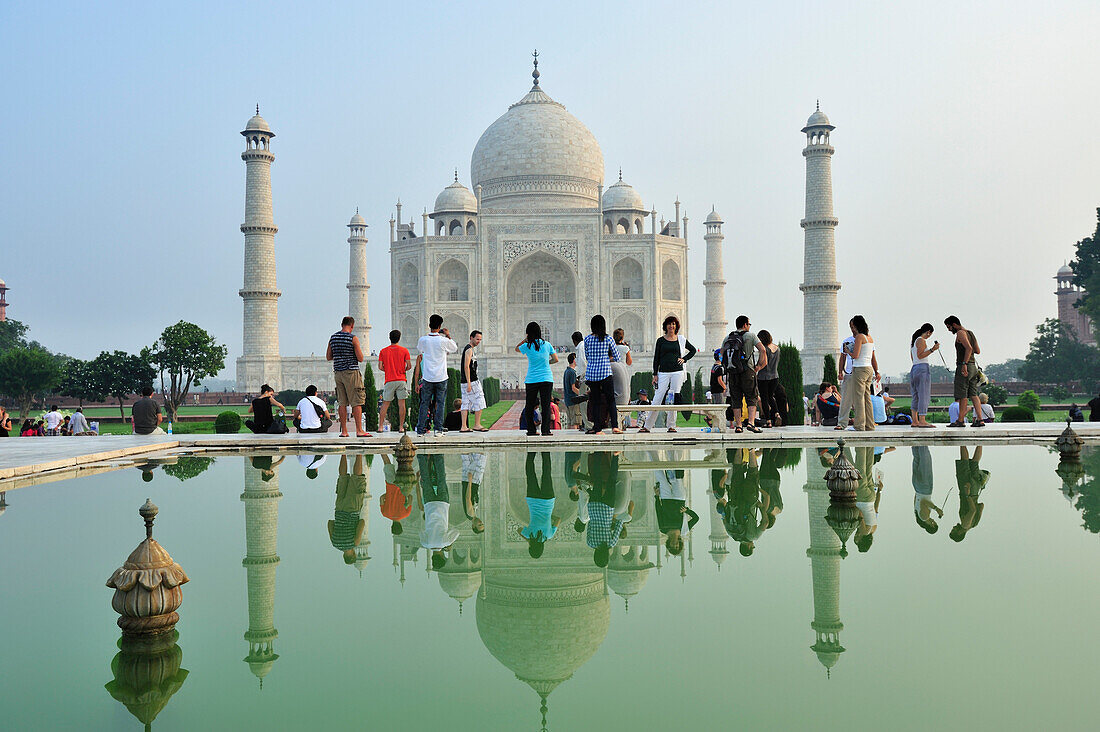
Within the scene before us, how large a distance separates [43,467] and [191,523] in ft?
10.0

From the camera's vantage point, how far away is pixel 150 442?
366 inches

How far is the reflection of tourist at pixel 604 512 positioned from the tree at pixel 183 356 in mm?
21780

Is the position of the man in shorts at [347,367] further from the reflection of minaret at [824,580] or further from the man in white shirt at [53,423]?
the man in white shirt at [53,423]

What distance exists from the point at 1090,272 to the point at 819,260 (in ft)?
28.6

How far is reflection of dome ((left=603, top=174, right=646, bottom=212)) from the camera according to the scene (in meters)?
38.4

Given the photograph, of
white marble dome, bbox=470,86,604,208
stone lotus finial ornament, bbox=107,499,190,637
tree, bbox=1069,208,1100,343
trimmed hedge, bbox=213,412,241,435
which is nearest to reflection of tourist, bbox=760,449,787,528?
stone lotus finial ornament, bbox=107,499,190,637

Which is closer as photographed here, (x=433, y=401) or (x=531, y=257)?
Result: (x=433, y=401)

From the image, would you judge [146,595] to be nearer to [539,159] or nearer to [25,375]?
[25,375]

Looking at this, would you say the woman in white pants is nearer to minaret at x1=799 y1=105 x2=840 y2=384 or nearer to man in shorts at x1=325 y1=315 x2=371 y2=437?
man in shorts at x1=325 y1=315 x2=371 y2=437

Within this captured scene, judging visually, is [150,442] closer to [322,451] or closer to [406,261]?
[322,451]

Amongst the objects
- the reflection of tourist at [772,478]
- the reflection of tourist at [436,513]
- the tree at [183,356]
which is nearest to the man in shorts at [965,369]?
the reflection of tourist at [772,478]

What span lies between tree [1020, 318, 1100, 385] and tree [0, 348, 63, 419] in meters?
32.7

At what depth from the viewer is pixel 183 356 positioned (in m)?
26.5

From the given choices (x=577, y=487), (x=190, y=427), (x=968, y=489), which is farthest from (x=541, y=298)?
(x=968, y=489)
